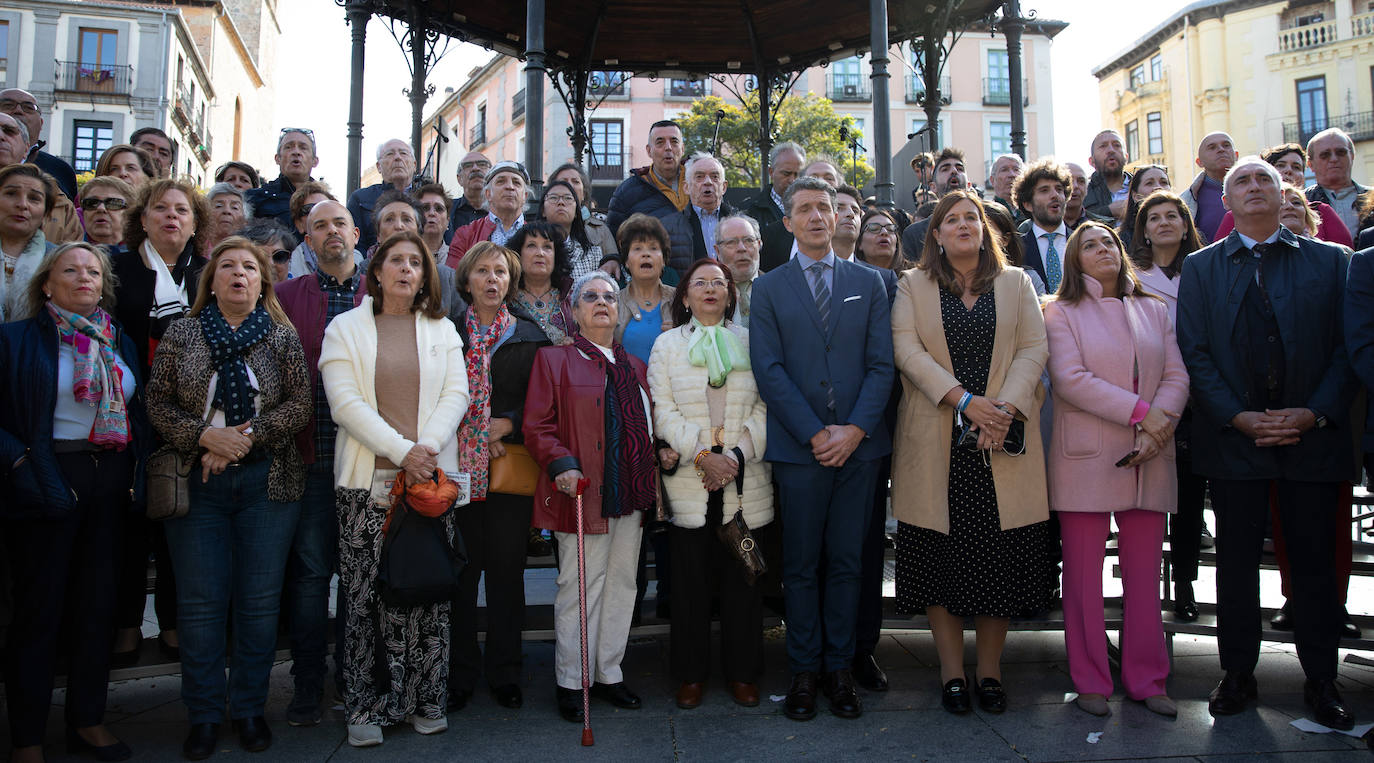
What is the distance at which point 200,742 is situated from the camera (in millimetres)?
3504

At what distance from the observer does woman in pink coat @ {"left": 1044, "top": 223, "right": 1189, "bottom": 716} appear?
153 inches

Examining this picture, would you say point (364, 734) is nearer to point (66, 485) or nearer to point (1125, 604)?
point (66, 485)

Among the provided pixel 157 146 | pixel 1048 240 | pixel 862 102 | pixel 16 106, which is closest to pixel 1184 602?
pixel 1048 240

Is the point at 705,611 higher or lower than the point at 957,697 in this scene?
higher

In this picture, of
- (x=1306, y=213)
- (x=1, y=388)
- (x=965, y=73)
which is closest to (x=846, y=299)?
(x=1306, y=213)

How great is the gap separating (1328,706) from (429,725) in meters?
3.81

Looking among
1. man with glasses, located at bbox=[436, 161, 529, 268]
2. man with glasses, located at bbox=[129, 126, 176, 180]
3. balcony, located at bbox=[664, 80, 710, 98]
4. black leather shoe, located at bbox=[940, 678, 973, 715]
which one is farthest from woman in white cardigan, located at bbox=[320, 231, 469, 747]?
balcony, located at bbox=[664, 80, 710, 98]

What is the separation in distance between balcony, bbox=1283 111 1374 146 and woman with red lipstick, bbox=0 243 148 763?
39703mm

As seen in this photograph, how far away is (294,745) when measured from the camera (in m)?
3.62

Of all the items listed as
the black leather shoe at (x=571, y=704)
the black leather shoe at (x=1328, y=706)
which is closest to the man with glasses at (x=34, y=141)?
the black leather shoe at (x=571, y=704)

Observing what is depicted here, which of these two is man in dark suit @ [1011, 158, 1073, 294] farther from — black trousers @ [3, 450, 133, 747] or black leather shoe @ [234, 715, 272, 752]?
black trousers @ [3, 450, 133, 747]

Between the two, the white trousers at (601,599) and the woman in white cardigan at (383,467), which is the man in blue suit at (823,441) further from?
the woman in white cardigan at (383,467)

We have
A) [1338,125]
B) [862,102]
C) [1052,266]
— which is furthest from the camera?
[862,102]

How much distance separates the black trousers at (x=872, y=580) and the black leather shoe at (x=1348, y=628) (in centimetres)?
207
